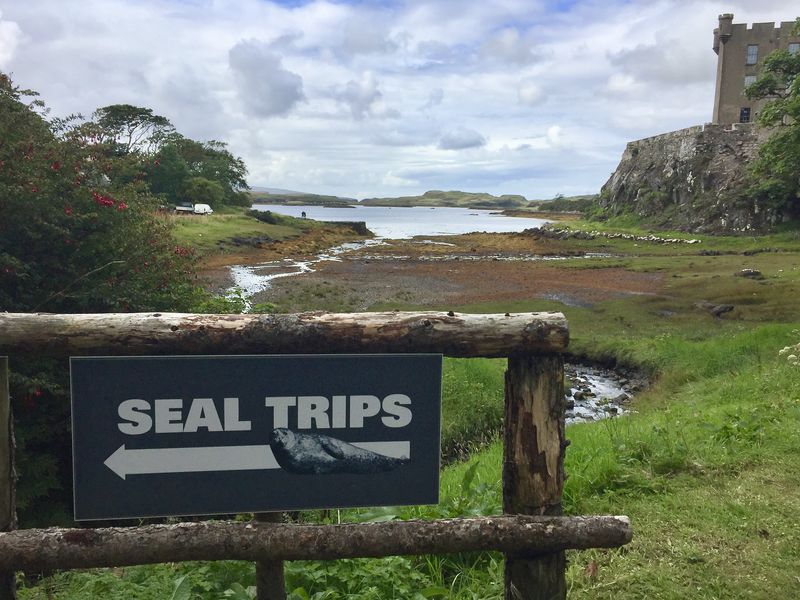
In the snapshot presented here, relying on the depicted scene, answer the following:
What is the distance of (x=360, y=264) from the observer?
41.6m

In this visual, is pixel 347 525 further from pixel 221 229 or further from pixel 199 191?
pixel 199 191

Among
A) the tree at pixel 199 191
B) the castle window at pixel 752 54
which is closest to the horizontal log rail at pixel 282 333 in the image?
the castle window at pixel 752 54

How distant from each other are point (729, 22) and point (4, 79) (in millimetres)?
60860

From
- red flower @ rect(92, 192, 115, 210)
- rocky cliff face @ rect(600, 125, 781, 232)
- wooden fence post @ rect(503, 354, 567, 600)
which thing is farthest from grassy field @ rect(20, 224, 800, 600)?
rocky cliff face @ rect(600, 125, 781, 232)

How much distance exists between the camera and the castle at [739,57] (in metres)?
53.0

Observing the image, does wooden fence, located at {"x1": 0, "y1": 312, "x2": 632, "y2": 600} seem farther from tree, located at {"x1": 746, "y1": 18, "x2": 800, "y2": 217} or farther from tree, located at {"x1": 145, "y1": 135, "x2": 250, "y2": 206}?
tree, located at {"x1": 145, "y1": 135, "x2": 250, "y2": 206}

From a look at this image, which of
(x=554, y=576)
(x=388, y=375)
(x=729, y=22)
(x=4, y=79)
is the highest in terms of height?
(x=729, y=22)

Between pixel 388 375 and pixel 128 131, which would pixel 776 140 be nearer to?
pixel 388 375

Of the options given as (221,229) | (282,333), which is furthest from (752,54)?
(282,333)

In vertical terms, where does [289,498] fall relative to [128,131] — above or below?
below

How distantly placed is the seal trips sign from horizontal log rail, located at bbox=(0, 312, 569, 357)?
6cm

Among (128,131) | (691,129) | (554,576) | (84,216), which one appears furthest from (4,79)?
(128,131)

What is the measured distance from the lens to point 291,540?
3172 millimetres

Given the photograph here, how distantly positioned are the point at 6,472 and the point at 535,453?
2.71 m
